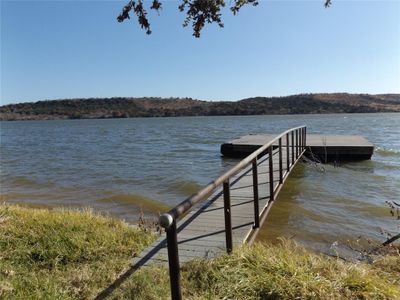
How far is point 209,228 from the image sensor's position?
5312 millimetres

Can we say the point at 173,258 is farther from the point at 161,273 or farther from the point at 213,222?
the point at 213,222

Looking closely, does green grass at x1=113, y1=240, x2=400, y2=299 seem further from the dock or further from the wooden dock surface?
the wooden dock surface

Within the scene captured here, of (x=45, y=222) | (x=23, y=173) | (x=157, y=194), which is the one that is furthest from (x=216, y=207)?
(x=23, y=173)

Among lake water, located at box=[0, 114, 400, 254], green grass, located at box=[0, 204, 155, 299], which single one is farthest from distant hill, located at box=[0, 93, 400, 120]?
green grass, located at box=[0, 204, 155, 299]

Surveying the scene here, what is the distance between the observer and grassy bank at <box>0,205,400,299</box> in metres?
3.38

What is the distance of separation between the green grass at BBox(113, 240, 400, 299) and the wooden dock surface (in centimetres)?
41

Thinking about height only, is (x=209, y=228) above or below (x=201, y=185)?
above

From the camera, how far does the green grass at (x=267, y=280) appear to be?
10.9 ft

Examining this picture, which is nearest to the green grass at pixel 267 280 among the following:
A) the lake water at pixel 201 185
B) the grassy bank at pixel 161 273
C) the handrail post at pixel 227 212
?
the grassy bank at pixel 161 273

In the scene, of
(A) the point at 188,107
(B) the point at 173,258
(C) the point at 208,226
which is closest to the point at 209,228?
(C) the point at 208,226

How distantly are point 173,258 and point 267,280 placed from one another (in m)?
1.06

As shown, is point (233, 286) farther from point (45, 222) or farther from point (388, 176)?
point (388, 176)

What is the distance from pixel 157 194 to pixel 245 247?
270 inches

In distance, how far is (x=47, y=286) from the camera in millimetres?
3590
